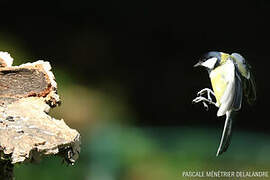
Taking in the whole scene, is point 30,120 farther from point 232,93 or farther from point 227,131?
point 227,131

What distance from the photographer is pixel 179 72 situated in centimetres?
188

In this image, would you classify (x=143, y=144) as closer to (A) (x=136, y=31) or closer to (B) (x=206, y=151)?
(B) (x=206, y=151)

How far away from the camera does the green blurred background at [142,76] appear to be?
1.84 metres

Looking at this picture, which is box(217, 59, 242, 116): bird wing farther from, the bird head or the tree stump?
the tree stump

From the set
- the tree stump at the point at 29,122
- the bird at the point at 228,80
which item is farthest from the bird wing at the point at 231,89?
the tree stump at the point at 29,122

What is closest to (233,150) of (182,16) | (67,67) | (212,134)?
(212,134)

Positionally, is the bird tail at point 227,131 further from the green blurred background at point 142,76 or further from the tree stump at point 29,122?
the tree stump at point 29,122

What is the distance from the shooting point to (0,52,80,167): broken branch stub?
0.96 metres

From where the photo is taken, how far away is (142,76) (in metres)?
1.91

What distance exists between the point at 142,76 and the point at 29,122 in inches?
34.3

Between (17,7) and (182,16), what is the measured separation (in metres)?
0.53

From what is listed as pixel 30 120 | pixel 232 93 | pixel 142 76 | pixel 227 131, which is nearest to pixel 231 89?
pixel 232 93

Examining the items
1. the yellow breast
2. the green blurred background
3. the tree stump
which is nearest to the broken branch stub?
the tree stump

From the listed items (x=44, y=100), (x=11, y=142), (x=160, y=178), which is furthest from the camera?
(x=160, y=178)
